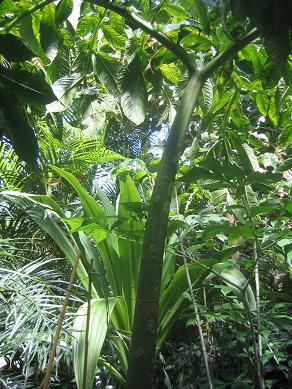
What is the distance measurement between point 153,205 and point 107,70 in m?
0.57

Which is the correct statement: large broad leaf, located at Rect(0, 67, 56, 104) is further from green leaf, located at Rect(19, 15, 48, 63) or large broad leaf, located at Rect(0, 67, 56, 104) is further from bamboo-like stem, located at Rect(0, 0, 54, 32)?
green leaf, located at Rect(19, 15, 48, 63)

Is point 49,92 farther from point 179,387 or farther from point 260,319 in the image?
point 179,387

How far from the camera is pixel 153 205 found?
2.54 feet

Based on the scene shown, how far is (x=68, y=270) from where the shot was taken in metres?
1.71

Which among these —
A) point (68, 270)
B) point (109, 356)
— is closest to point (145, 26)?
point (109, 356)

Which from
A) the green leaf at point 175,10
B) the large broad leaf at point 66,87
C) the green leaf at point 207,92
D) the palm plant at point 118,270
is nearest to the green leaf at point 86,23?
the large broad leaf at point 66,87

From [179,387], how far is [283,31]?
41.8 inches

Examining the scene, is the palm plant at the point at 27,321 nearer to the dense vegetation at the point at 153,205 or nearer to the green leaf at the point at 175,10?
the dense vegetation at the point at 153,205

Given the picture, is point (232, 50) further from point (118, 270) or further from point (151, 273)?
point (118, 270)

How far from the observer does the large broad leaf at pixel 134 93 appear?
1047 mm

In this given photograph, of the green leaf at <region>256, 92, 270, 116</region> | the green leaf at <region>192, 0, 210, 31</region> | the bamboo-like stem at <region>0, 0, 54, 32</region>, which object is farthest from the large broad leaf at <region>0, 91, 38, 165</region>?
the green leaf at <region>256, 92, 270, 116</region>

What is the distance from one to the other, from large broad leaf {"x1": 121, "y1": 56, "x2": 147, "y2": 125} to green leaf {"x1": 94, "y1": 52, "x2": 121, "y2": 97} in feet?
0.24

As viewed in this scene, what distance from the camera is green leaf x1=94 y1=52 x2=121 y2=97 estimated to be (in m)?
1.17

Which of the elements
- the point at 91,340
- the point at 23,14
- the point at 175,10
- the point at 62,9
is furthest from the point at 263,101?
the point at 91,340
